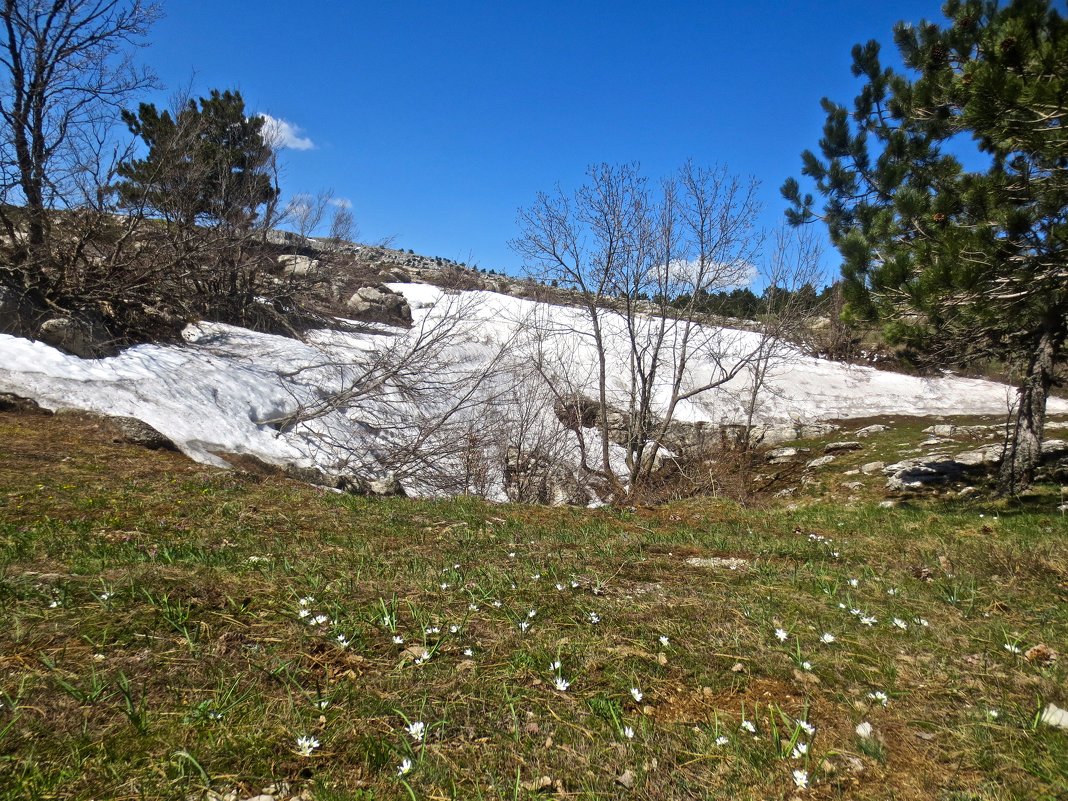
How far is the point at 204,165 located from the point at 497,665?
19.0 metres

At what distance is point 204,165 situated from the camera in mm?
17828

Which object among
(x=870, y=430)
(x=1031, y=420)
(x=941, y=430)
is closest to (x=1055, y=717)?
(x=1031, y=420)

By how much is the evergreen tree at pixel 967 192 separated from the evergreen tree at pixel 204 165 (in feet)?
49.6

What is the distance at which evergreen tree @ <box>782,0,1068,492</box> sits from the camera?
19.0 ft

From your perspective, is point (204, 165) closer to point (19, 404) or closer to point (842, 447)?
point (19, 404)

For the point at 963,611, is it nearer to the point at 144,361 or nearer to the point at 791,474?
the point at 791,474

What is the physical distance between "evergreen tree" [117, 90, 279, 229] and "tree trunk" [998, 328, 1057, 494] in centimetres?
1809

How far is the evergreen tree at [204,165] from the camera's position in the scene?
55.8ft

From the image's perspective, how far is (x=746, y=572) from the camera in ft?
15.4

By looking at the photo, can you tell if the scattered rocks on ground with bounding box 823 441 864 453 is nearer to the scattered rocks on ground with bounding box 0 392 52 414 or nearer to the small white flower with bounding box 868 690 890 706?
the small white flower with bounding box 868 690 890 706

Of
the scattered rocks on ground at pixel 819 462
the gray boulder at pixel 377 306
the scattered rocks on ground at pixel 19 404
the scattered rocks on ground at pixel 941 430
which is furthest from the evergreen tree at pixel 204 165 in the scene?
the scattered rocks on ground at pixel 941 430

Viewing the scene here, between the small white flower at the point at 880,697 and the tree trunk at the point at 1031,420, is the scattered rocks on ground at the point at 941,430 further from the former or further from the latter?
the small white flower at the point at 880,697

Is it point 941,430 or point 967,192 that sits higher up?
point 967,192

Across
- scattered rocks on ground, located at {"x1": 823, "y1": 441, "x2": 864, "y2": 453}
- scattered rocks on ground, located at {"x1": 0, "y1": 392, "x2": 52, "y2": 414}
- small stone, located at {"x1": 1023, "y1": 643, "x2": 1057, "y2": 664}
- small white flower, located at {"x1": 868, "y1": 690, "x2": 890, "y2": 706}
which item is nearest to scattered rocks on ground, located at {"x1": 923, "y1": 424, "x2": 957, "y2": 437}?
scattered rocks on ground, located at {"x1": 823, "y1": 441, "x2": 864, "y2": 453}
